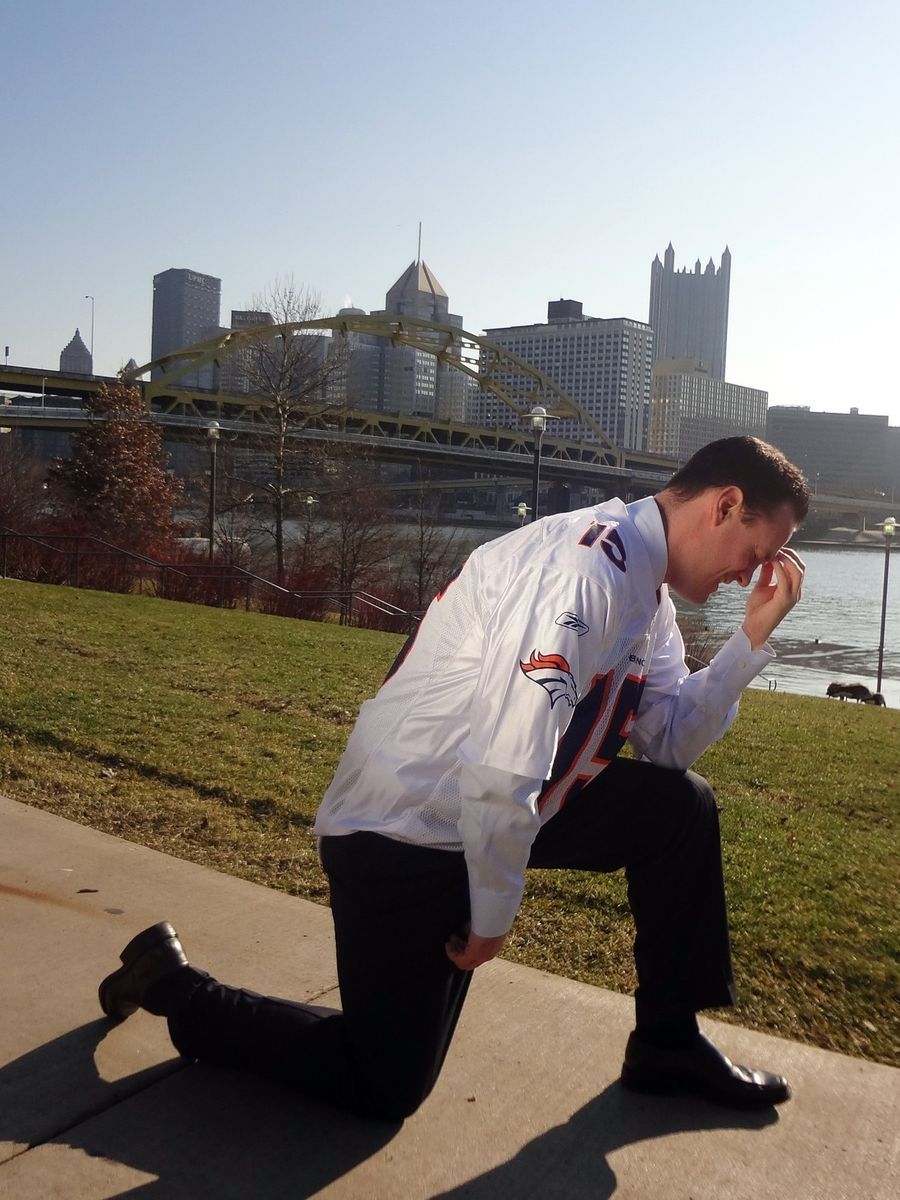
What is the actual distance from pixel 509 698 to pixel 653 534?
19.5 inches

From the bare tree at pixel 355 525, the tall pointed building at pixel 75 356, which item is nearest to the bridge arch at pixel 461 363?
the bare tree at pixel 355 525

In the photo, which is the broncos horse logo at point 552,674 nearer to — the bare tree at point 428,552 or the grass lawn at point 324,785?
the grass lawn at point 324,785

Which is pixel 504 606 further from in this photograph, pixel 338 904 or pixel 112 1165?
pixel 112 1165

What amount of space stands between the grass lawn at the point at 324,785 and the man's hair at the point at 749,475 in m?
1.30

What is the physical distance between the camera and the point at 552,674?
6.04 feet

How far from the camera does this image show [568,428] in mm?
66000

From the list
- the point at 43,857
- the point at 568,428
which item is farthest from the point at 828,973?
the point at 568,428

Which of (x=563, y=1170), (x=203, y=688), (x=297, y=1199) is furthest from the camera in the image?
(x=203, y=688)

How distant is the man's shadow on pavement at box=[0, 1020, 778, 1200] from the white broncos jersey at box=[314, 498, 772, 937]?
1.66ft

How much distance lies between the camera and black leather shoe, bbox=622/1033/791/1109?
2250mm

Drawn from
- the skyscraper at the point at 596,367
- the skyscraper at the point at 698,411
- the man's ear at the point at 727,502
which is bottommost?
the man's ear at the point at 727,502

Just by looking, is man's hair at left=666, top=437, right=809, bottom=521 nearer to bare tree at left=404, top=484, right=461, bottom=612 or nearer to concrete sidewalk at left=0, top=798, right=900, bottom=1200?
concrete sidewalk at left=0, top=798, right=900, bottom=1200

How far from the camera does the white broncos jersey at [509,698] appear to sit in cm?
183

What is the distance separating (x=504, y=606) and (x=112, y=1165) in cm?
121
